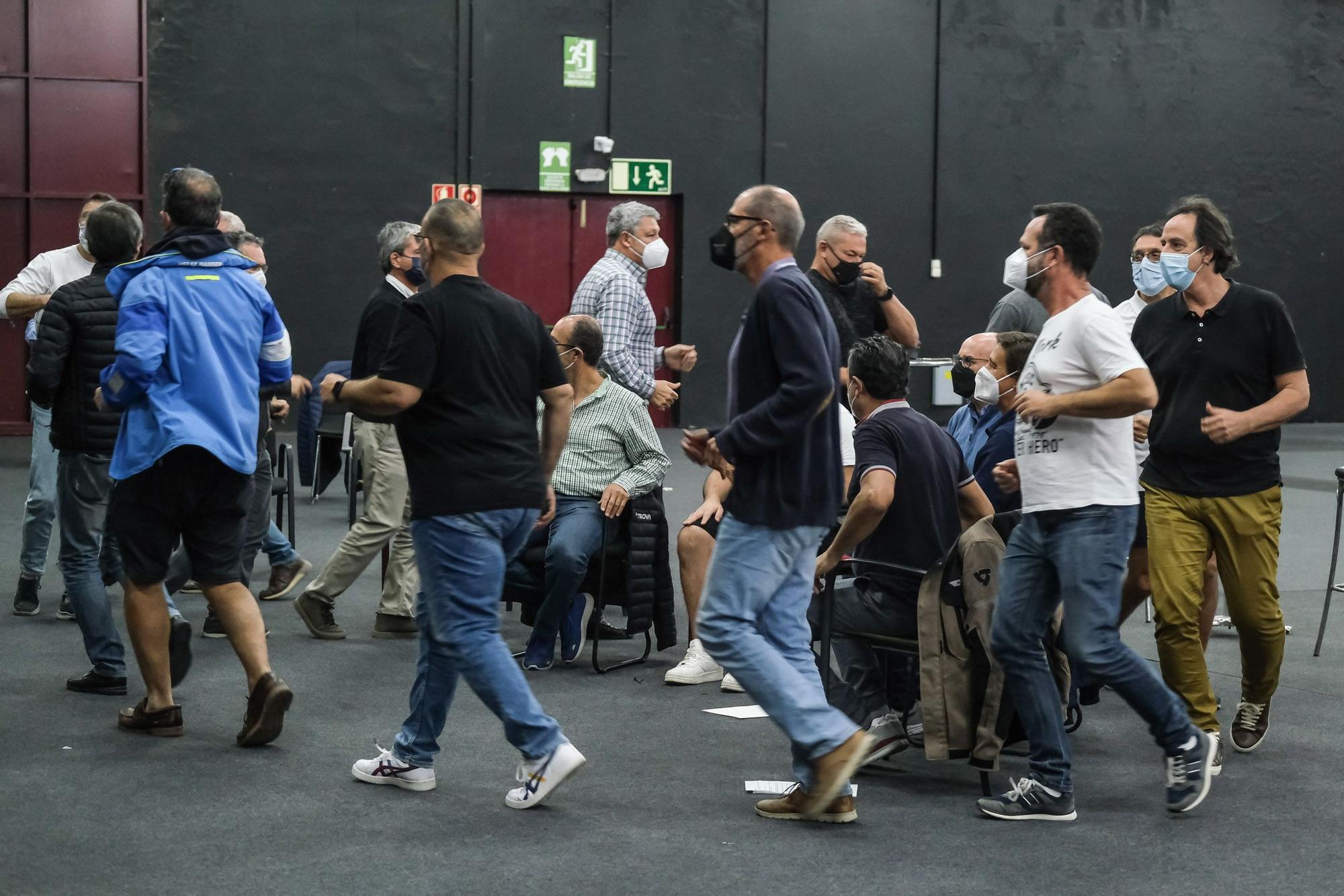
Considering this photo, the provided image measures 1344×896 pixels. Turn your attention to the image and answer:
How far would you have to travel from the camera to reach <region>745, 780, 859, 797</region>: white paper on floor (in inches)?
147

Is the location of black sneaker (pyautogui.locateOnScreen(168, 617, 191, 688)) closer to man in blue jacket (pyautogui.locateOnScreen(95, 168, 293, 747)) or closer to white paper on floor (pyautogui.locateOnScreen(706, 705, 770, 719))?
Result: man in blue jacket (pyautogui.locateOnScreen(95, 168, 293, 747))

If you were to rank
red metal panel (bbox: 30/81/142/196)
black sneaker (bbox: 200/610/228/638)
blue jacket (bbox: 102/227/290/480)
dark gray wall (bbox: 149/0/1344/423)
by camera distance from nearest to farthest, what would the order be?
blue jacket (bbox: 102/227/290/480)
black sneaker (bbox: 200/610/228/638)
red metal panel (bbox: 30/81/142/196)
dark gray wall (bbox: 149/0/1344/423)

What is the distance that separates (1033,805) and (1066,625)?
1.41 feet

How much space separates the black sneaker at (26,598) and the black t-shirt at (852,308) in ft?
10.1

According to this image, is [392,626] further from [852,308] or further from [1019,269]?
[1019,269]

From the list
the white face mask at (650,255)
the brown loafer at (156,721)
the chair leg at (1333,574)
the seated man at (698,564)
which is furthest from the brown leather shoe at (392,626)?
the chair leg at (1333,574)

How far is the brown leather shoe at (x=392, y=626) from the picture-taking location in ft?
18.4

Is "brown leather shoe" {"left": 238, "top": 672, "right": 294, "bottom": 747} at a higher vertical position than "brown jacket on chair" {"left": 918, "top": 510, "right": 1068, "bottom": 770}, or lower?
lower

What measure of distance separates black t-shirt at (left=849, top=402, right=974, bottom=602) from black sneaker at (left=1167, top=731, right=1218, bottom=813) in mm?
757

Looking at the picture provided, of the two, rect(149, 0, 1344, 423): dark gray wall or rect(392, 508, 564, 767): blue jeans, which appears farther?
rect(149, 0, 1344, 423): dark gray wall

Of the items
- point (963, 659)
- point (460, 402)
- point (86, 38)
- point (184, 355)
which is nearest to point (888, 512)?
point (963, 659)

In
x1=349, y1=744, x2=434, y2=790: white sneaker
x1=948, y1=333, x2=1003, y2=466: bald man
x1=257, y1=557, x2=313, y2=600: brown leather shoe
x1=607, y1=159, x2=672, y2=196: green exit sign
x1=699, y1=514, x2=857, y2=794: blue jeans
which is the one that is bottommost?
x1=257, y1=557, x2=313, y2=600: brown leather shoe

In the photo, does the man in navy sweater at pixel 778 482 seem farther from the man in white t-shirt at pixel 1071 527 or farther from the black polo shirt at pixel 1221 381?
the black polo shirt at pixel 1221 381

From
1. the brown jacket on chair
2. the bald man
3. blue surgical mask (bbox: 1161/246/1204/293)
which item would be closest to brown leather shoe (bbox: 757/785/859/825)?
the brown jacket on chair
